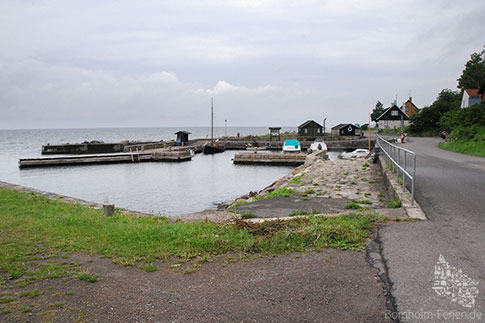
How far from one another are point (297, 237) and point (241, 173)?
34220 mm

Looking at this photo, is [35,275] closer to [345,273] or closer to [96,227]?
[96,227]

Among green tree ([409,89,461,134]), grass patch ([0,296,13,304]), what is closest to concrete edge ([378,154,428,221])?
grass patch ([0,296,13,304])

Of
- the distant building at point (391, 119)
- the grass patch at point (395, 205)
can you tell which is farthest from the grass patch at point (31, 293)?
the distant building at point (391, 119)

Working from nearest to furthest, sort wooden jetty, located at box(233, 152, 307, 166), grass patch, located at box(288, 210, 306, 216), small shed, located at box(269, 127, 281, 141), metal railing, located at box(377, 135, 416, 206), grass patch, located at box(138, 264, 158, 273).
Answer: grass patch, located at box(138, 264, 158, 273), metal railing, located at box(377, 135, 416, 206), grass patch, located at box(288, 210, 306, 216), wooden jetty, located at box(233, 152, 307, 166), small shed, located at box(269, 127, 281, 141)

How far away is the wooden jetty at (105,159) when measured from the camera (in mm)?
45375

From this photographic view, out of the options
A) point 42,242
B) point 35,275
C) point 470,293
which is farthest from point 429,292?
point 42,242

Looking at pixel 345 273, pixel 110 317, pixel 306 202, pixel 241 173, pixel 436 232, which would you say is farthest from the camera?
pixel 241 173

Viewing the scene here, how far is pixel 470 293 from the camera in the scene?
3.84 metres

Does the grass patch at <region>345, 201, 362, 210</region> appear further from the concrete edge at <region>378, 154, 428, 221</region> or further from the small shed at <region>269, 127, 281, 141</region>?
the small shed at <region>269, 127, 281, 141</region>

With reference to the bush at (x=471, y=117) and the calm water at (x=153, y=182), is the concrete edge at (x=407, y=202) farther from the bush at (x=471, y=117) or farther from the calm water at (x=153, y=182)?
the bush at (x=471, y=117)

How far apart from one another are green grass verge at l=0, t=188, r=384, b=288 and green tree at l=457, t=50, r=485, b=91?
72.8m

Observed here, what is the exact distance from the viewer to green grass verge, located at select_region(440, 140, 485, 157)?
20284mm

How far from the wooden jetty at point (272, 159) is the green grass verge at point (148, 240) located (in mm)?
40408

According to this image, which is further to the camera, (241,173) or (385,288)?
(241,173)
